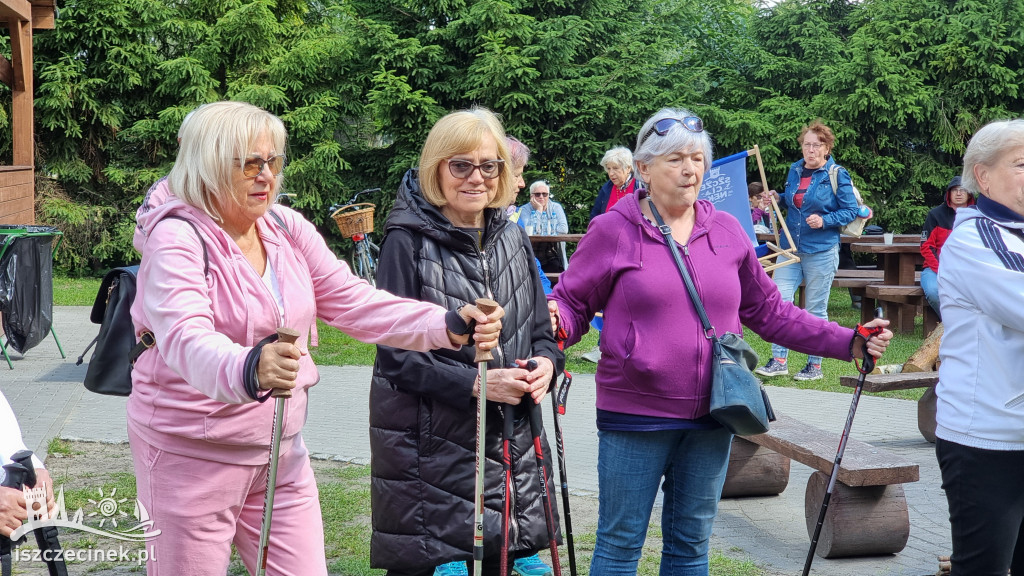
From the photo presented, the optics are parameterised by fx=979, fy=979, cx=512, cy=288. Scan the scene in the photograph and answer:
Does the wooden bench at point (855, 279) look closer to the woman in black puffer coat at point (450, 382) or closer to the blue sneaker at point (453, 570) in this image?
the blue sneaker at point (453, 570)

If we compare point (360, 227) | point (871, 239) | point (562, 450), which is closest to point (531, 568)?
point (562, 450)

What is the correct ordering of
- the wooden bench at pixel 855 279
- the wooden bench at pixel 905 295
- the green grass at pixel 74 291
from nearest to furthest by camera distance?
the wooden bench at pixel 905 295
the wooden bench at pixel 855 279
the green grass at pixel 74 291

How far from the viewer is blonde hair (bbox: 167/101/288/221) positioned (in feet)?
8.50

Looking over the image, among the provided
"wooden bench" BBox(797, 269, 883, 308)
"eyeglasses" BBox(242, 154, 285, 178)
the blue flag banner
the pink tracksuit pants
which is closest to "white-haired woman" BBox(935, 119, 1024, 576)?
the pink tracksuit pants

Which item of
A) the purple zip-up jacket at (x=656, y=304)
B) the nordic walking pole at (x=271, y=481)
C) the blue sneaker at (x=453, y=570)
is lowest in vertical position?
the blue sneaker at (x=453, y=570)

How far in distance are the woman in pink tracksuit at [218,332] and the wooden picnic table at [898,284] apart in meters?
9.88

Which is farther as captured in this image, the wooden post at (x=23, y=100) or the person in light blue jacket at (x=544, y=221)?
the wooden post at (x=23, y=100)

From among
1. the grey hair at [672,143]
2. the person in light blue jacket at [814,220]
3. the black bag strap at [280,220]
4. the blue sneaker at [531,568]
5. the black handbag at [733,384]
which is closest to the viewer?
the black bag strap at [280,220]

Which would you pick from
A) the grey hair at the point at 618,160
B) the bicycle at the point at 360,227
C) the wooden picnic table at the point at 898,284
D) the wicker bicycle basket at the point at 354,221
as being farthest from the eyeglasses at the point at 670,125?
the wicker bicycle basket at the point at 354,221

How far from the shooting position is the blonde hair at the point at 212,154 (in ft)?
8.50

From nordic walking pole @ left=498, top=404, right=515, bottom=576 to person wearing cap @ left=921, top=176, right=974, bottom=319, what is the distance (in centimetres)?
703

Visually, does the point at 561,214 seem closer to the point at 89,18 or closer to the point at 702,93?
the point at 702,93

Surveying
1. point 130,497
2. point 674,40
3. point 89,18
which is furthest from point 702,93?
point 130,497

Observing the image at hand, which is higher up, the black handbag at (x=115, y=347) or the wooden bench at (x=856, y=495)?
the black handbag at (x=115, y=347)
